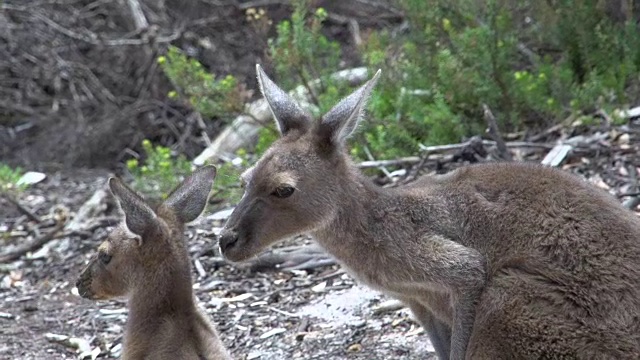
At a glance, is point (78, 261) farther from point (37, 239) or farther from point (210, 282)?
point (210, 282)

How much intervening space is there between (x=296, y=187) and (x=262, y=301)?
213 cm

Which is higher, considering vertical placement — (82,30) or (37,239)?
(82,30)

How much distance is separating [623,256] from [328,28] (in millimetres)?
8678

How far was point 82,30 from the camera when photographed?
1213 cm

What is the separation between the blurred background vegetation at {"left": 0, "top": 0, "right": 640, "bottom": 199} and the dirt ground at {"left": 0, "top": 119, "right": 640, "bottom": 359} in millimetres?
304

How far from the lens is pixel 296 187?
204 inches

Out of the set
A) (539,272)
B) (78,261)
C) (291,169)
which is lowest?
(78,261)

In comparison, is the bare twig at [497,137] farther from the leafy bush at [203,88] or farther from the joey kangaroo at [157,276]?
the joey kangaroo at [157,276]

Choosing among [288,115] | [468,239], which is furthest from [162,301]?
[468,239]

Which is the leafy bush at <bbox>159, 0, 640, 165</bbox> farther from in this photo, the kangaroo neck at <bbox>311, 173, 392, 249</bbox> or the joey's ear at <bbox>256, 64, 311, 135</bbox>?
the kangaroo neck at <bbox>311, 173, 392, 249</bbox>

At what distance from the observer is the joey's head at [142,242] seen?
5133 mm

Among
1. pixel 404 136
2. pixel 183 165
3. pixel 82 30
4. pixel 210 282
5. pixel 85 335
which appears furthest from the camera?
pixel 82 30

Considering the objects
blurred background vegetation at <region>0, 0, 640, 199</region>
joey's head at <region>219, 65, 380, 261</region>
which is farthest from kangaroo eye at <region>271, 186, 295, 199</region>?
blurred background vegetation at <region>0, 0, 640, 199</region>

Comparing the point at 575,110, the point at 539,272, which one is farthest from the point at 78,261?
the point at 539,272
